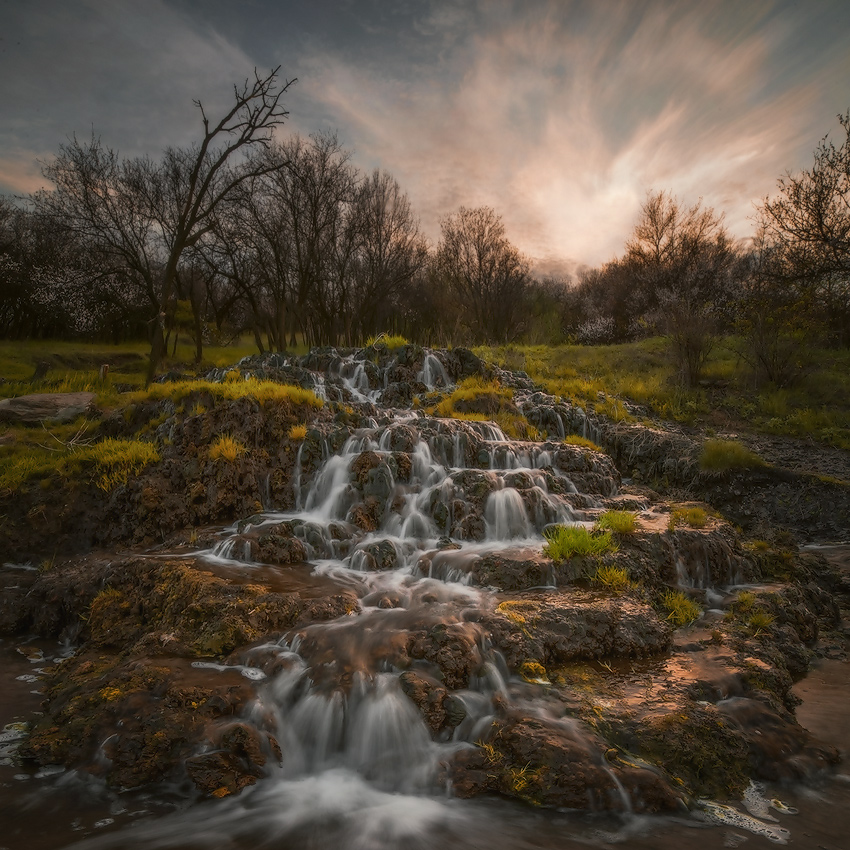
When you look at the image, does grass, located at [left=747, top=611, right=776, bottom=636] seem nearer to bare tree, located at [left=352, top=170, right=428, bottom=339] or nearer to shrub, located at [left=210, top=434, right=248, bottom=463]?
shrub, located at [left=210, top=434, right=248, bottom=463]

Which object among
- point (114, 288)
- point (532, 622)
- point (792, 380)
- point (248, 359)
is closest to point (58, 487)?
point (532, 622)

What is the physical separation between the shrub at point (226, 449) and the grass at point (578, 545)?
5585 mm

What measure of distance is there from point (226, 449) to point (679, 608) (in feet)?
24.4

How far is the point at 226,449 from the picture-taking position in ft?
28.6

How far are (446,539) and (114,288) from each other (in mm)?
27778

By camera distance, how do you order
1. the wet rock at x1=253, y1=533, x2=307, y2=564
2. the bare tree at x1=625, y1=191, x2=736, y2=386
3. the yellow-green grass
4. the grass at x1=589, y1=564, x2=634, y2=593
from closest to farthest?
the grass at x1=589, y1=564, x2=634, y2=593
the wet rock at x1=253, y1=533, x2=307, y2=564
the yellow-green grass
the bare tree at x1=625, y1=191, x2=736, y2=386

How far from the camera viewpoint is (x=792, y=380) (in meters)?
15.3

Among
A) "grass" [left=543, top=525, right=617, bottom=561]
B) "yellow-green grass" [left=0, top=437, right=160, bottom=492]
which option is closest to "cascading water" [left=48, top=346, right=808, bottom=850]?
"grass" [left=543, top=525, right=617, bottom=561]

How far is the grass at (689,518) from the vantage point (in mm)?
7457

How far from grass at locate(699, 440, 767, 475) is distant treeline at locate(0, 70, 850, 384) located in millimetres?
6457

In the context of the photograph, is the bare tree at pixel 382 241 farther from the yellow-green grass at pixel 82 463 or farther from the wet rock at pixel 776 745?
the wet rock at pixel 776 745

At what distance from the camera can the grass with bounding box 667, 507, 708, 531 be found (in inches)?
294

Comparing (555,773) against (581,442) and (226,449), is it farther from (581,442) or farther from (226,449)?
(581,442)

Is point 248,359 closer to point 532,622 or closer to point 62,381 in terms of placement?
point 62,381
